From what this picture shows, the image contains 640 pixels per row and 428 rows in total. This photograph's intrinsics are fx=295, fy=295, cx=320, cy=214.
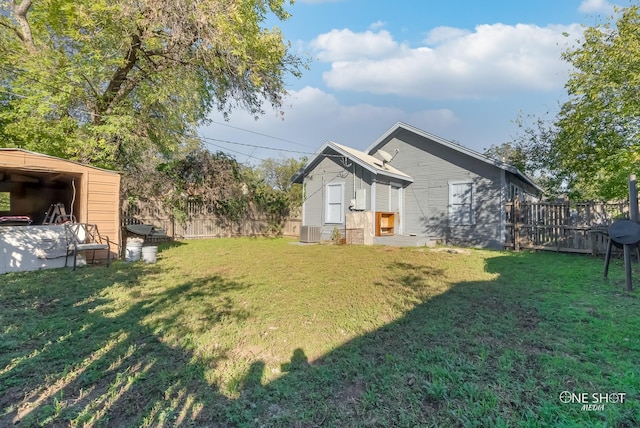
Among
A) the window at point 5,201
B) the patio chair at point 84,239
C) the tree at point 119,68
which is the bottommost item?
the patio chair at point 84,239

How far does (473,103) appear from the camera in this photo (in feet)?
73.0

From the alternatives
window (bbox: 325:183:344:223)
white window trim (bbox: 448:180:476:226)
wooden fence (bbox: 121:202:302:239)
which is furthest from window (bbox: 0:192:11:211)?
white window trim (bbox: 448:180:476:226)

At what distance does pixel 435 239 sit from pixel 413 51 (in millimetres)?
10995

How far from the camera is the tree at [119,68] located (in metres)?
8.15

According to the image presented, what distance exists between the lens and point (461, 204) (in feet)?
40.6

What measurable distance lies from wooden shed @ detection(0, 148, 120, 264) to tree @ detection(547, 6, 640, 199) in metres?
14.3

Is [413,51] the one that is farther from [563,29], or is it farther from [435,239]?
[435,239]

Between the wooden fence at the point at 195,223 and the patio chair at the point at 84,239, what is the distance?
173 inches

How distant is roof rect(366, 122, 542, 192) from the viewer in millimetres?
11195

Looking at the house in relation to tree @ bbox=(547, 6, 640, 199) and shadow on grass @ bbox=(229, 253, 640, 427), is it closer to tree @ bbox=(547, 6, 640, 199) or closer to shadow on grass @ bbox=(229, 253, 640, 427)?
tree @ bbox=(547, 6, 640, 199)

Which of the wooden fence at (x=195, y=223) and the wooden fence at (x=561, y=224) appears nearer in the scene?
the wooden fence at (x=561, y=224)

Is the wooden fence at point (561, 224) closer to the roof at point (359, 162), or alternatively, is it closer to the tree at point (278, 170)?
the roof at point (359, 162)

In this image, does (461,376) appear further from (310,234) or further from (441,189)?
(441,189)

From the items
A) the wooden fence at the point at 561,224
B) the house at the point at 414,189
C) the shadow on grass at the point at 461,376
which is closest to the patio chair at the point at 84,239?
the shadow on grass at the point at 461,376
